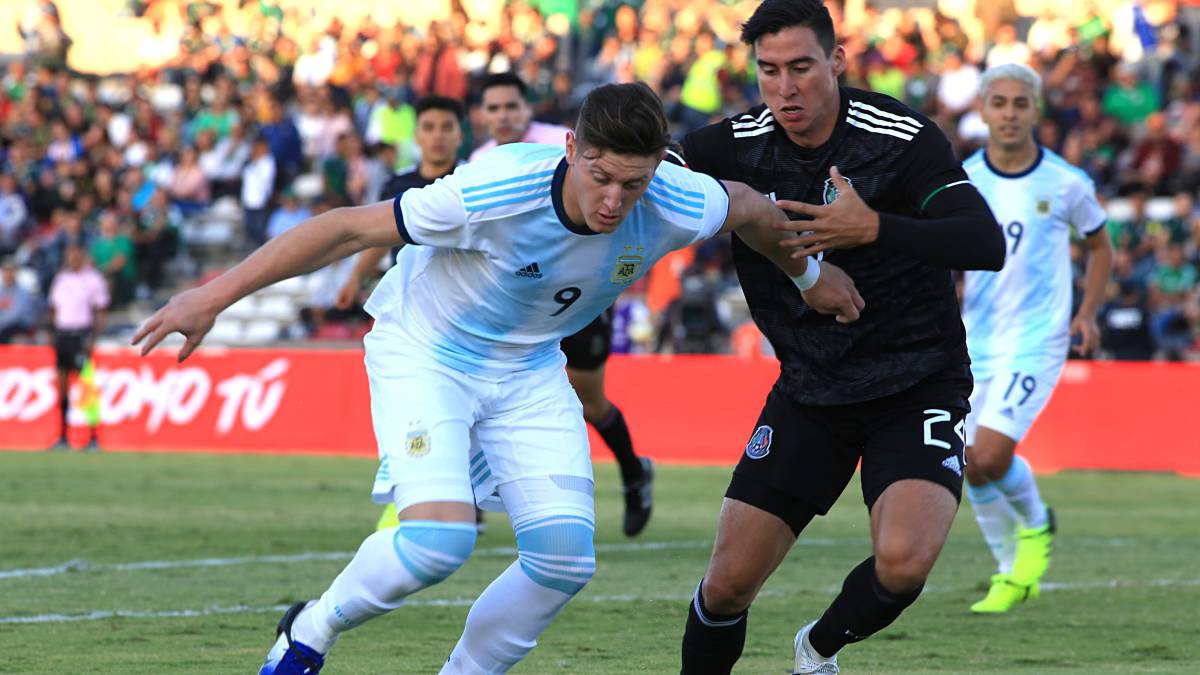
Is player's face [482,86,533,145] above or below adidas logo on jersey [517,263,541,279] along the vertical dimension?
below

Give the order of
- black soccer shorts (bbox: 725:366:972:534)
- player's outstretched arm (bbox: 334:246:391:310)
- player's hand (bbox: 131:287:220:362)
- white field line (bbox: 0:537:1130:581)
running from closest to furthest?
1. player's hand (bbox: 131:287:220:362)
2. black soccer shorts (bbox: 725:366:972:534)
3. white field line (bbox: 0:537:1130:581)
4. player's outstretched arm (bbox: 334:246:391:310)

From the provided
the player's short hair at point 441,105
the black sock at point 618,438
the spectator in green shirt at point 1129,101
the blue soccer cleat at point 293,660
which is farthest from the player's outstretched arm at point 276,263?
the spectator in green shirt at point 1129,101

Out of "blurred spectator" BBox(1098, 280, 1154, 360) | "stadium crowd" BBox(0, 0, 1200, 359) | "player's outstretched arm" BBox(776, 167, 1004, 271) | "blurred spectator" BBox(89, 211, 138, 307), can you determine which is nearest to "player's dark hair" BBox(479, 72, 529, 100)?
"player's outstretched arm" BBox(776, 167, 1004, 271)

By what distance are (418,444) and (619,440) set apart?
18.8 ft

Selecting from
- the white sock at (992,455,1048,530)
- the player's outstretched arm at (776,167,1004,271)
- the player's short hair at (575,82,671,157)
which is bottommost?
the white sock at (992,455,1048,530)

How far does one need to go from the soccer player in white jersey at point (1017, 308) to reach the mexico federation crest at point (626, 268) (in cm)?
400

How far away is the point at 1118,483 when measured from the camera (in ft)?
55.7

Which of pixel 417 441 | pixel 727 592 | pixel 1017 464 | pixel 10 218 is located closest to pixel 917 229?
pixel 727 592

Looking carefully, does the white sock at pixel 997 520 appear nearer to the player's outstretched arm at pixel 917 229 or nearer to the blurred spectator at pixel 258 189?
the player's outstretched arm at pixel 917 229

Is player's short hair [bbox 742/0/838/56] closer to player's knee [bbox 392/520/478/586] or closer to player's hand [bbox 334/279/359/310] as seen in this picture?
player's knee [bbox 392/520/478/586]

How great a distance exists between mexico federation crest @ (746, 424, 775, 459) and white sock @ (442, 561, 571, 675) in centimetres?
88

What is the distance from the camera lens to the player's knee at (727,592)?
20.2 feet

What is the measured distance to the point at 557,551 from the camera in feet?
18.7

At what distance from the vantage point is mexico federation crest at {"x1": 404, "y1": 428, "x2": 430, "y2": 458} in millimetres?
5613
